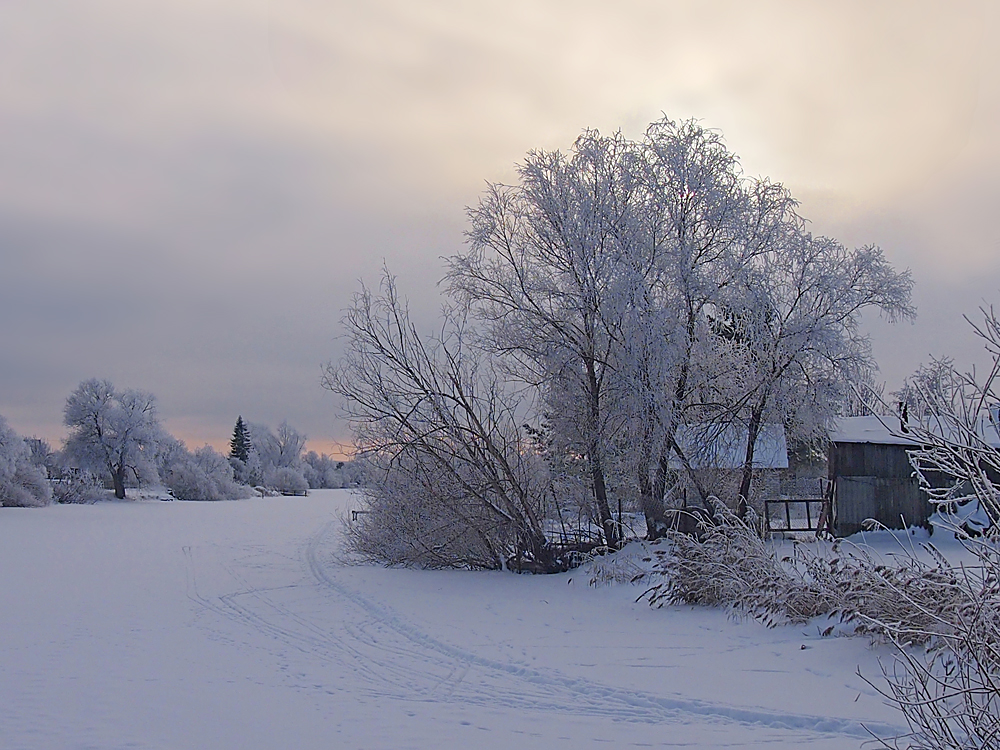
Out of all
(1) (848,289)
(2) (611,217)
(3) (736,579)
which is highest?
(2) (611,217)

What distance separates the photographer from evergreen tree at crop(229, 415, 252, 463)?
115875 millimetres

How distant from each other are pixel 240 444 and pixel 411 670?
4407 inches

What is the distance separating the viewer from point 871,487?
68.3 ft

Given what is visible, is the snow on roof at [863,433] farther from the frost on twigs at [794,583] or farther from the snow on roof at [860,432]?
the frost on twigs at [794,583]

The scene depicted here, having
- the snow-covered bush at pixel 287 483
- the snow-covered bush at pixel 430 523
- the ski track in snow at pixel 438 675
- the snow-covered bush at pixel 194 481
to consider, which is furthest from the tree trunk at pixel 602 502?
the snow-covered bush at pixel 287 483

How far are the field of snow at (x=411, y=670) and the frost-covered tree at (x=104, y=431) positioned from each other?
5505cm

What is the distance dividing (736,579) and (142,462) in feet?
221

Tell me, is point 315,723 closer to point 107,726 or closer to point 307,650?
point 107,726

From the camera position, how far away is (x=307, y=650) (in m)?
11.4

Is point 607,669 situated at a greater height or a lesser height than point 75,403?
lesser

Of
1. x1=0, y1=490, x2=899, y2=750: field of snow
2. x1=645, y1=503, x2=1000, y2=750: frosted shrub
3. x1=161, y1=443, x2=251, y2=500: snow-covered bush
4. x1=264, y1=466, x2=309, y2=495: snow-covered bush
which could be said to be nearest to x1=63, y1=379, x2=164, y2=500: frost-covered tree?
x1=161, y1=443, x2=251, y2=500: snow-covered bush

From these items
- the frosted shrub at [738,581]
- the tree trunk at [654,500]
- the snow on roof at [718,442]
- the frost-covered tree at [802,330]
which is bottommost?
the frosted shrub at [738,581]

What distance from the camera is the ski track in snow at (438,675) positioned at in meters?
7.80

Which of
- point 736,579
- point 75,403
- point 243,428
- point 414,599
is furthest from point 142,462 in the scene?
point 736,579
